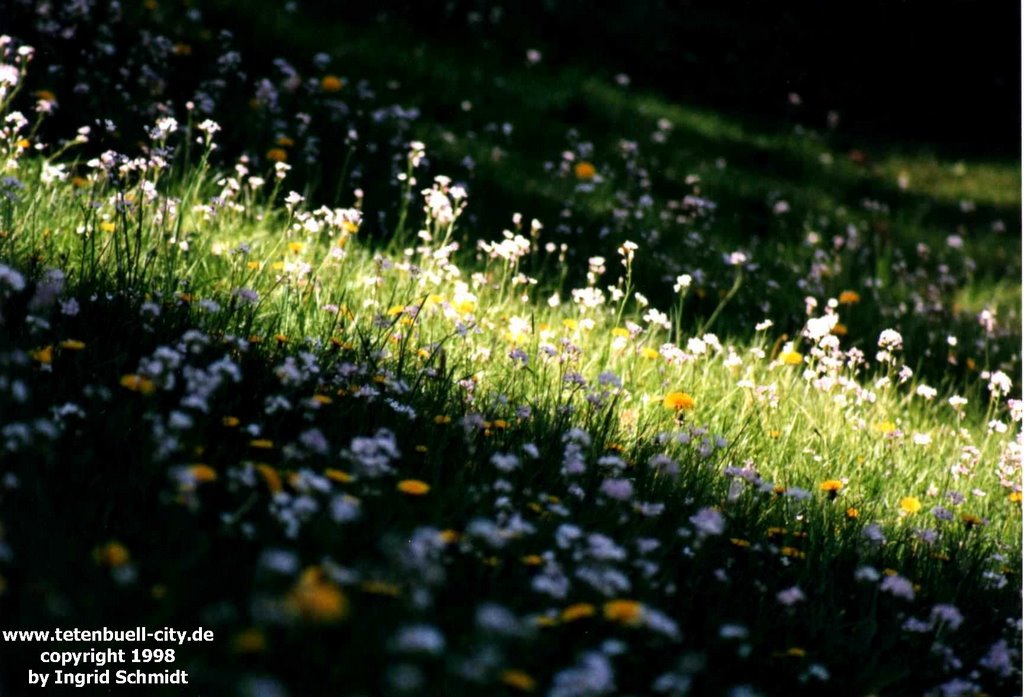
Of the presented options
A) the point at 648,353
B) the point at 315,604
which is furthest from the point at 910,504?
the point at 315,604

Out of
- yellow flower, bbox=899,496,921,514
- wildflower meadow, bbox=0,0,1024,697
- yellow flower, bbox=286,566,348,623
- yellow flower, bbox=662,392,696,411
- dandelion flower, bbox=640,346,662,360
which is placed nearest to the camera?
yellow flower, bbox=286,566,348,623

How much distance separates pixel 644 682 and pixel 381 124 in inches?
191

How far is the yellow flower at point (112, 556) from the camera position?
1.65 m

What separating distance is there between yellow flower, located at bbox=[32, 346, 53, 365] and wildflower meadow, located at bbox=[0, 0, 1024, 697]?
47mm

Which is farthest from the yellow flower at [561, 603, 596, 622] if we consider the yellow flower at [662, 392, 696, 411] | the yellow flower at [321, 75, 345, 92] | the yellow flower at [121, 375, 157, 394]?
the yellow flower at [321, 75, 345, 92]

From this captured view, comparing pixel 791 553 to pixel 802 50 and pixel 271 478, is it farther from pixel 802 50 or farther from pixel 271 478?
pixel 802 50

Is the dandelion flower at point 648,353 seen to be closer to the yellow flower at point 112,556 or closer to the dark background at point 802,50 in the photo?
the yellow flower at point 112,556

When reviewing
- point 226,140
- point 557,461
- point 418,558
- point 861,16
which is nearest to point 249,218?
point 226,140

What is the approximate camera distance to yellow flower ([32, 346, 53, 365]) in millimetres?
2299

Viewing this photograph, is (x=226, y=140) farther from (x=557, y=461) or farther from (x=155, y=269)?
(x=557, y=461)

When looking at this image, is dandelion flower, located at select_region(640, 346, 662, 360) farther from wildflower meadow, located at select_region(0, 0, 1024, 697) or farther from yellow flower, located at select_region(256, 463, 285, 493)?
yellow flower, located at select_region(256, 463, 285, 493)

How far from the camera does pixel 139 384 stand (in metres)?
2.19

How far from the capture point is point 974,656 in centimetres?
234
